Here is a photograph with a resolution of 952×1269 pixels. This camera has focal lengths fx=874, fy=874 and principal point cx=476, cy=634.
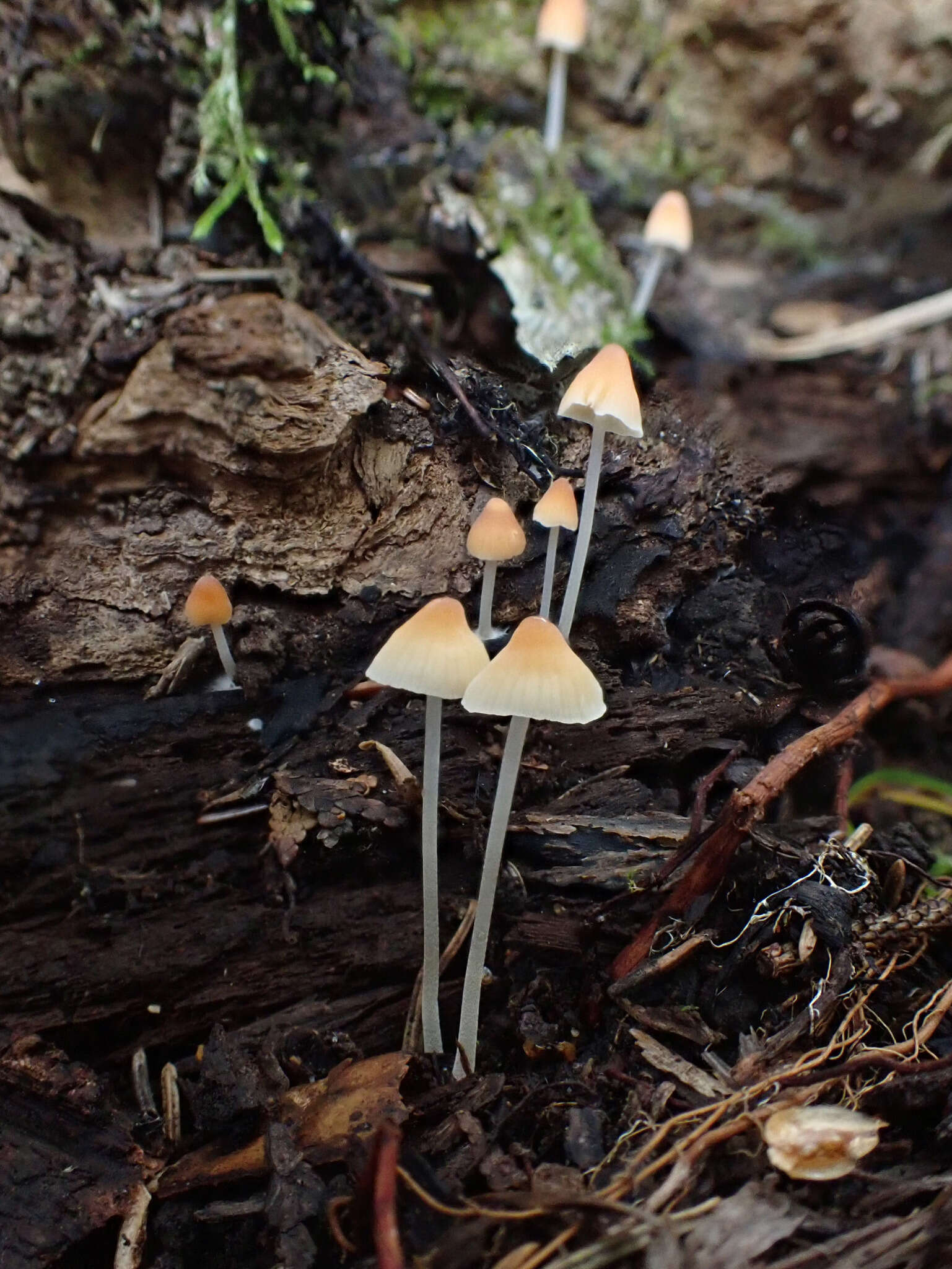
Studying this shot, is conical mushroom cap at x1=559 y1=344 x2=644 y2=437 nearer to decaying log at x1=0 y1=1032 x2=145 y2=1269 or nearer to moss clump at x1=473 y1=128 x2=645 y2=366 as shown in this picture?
moss clump at x1=473 y1=128 x2=645 y2=366

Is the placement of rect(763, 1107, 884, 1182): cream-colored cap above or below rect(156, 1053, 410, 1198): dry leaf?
above

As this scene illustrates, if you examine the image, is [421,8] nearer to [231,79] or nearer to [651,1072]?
[231,79]

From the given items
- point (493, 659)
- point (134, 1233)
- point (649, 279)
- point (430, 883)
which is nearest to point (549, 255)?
point (649, 279)

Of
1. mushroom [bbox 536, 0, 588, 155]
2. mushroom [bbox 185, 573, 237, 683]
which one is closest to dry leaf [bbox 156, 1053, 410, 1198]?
mushroom [bbox 185, 573, 237, 683]

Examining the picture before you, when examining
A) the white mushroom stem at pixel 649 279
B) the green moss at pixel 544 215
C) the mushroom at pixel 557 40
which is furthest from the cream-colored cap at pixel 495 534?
the mushroom at pixel 557 40

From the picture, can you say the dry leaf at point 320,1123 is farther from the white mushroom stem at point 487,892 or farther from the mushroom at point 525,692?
the mushroom at point 525,692
